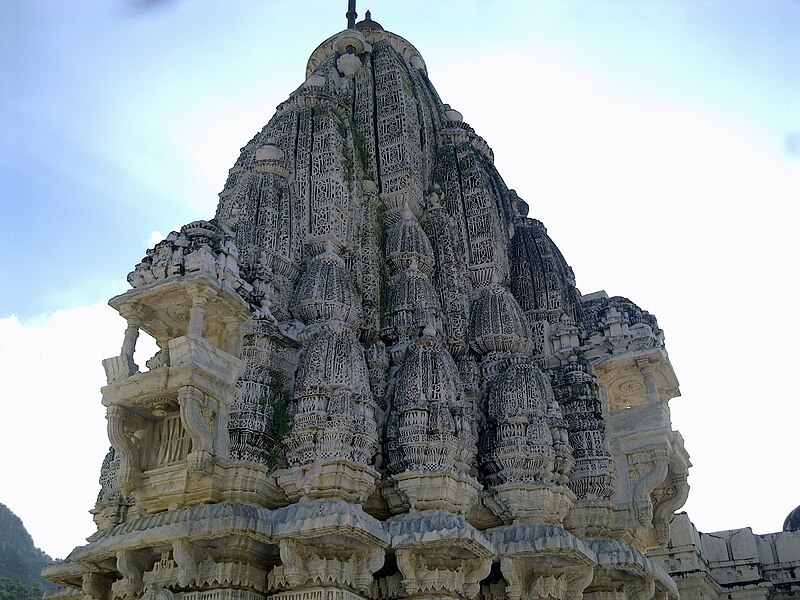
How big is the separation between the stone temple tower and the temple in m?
0.05

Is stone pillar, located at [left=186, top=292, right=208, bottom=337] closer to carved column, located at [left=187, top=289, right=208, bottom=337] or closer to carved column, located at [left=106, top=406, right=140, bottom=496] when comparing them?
carved column, located at [left=187, top=289, right=208, bottom=337]

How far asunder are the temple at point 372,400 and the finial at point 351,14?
22.1ft

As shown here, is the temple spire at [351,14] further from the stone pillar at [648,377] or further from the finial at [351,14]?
the stone pillar at [648,377]

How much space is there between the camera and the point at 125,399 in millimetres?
13969

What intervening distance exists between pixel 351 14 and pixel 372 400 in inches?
695

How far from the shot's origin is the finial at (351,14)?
27500 mm

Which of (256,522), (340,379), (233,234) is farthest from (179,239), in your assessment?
(256,522)

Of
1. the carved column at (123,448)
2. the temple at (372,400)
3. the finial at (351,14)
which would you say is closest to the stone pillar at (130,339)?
the temple at (372,400)

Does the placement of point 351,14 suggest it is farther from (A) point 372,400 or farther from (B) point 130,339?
(A) point 372,400

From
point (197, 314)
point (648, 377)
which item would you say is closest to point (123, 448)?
point (197, 314)

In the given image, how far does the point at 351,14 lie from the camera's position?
1093 inches

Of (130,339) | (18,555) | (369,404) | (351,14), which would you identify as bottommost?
(369,404)

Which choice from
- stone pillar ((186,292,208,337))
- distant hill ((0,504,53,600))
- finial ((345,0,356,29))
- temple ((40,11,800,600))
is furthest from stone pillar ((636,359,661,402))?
distant hill ((0,504,53,600))

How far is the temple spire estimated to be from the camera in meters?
27.5
